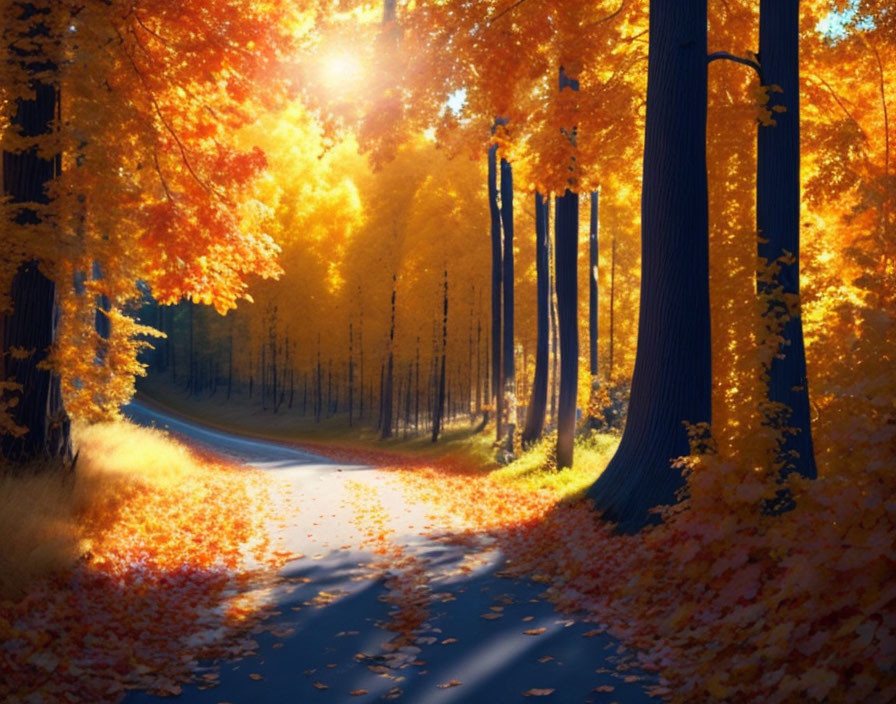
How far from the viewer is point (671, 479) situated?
9.28 m

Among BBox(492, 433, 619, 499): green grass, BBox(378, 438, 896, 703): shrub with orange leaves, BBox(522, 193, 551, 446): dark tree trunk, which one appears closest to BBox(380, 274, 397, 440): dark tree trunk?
BBox(522, 193, 551, 446): dark tree trunk

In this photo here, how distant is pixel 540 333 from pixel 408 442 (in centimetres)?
1341

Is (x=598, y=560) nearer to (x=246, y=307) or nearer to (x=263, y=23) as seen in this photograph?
(x=263, y=23)

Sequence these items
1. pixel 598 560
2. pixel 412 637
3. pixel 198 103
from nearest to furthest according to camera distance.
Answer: pixel 412 637, pixel 598 560, pixel 198 103

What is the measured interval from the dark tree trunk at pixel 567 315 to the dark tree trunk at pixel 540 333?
2.89 metres

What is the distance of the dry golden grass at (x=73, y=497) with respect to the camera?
7.21 m

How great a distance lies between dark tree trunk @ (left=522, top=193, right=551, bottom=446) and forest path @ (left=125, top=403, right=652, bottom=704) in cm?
995

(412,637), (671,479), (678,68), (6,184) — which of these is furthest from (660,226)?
(6,184)

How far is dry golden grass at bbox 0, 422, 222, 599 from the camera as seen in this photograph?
23.6 ft

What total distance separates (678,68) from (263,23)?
6436 mm

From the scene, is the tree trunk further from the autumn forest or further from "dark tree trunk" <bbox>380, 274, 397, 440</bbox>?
"dark tree trunk" <bbox>380, 274, 397, 440</bbox>

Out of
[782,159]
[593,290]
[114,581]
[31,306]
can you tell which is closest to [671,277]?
[782,159]

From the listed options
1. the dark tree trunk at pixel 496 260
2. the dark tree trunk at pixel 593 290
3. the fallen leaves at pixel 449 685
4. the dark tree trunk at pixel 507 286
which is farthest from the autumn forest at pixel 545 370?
the dark tree trunk at pixel 593 290

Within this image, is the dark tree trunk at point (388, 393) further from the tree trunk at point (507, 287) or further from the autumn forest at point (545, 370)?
the autumn forest at point (545, 370)
